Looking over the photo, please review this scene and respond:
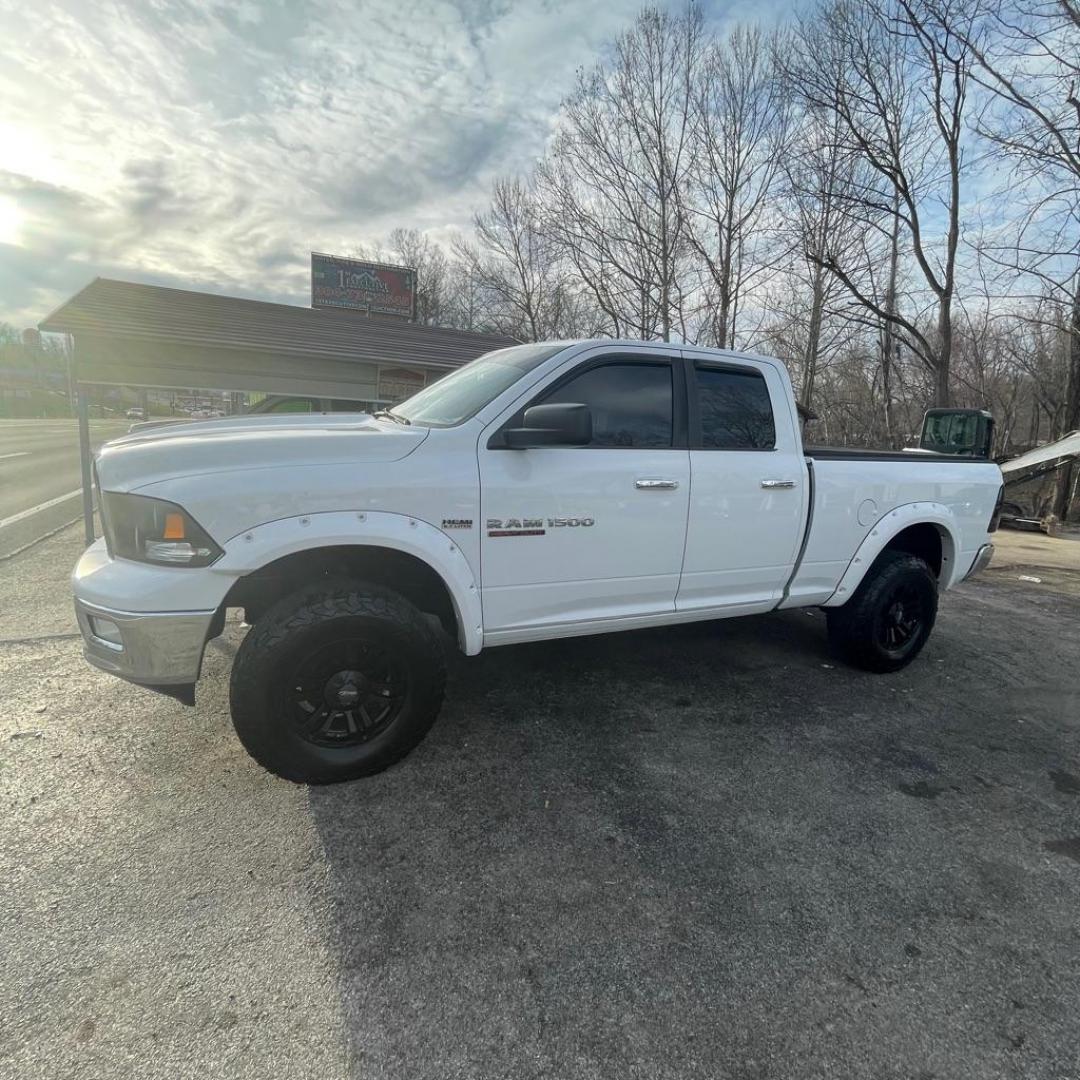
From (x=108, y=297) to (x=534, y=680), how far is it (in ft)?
40.3

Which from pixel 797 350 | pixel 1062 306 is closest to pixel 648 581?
pixel 1062 306

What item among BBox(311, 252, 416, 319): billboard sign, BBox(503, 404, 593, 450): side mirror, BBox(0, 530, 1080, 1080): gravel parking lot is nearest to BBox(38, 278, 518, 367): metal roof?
BBox(311, 252, 416, 319): billboard sign

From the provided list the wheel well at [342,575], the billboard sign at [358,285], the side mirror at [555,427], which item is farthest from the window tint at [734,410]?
the billboard sign at [358,285]

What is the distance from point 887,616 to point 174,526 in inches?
168

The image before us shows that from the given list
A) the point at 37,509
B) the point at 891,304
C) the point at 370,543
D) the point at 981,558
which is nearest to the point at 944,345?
the point at 891,304

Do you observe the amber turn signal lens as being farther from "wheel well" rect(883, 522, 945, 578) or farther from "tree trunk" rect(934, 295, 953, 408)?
"tree trunk" rect(934, 295, 953, 408)

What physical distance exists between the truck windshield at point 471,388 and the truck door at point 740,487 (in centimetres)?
93

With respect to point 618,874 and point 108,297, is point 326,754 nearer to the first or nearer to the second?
point 618,874

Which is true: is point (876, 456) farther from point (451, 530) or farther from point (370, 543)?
point (370, 543)

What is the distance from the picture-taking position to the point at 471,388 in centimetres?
342

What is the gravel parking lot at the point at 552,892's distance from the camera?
1.71 metres

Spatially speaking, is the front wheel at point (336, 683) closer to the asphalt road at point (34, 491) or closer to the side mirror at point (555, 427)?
the side mirror at point (555, 427)

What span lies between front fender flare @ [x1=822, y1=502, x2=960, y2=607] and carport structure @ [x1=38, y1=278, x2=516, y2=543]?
7.95 metres

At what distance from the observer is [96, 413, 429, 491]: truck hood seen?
8.19 ft
